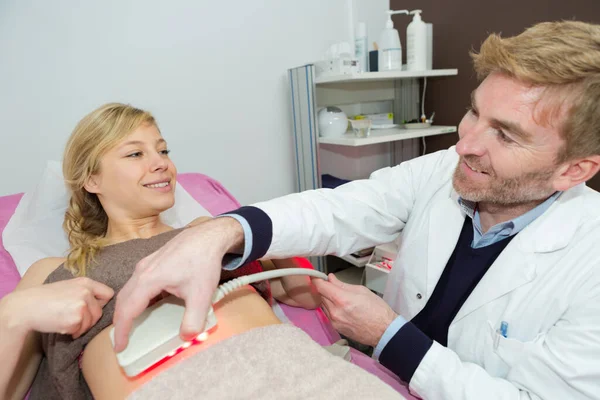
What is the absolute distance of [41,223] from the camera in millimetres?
1332

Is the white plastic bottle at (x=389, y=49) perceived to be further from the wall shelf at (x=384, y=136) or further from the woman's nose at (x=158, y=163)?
the woman's nose at (x=158, y=163)

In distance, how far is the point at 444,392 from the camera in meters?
0.83

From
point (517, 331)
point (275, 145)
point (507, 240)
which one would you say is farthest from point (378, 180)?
point (275, 145)

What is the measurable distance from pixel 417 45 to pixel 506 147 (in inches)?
55.3

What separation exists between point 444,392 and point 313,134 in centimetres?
135

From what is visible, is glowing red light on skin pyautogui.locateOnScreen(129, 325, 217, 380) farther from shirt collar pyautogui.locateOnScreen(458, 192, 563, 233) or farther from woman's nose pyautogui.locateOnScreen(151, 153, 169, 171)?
shirt collar pyautogui.locateOnScreen(458, 192, 563, 233)

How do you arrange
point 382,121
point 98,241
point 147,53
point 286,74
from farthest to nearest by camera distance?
1. point 382,121
2. point 286,74
3. point 147,53
4. point 98,241

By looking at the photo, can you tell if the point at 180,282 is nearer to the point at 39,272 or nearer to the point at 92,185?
the point at 39,272

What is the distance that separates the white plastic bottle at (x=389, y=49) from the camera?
80.0 inches

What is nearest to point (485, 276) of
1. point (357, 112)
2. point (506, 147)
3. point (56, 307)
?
point (506, 147)

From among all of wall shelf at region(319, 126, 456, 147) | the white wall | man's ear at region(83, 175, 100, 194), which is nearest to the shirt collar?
wall shelf at region(319, 126, 456, 147)

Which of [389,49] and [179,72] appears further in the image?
[389,49]

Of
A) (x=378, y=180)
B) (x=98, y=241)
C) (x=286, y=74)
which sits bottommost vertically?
(x=98, y=241)

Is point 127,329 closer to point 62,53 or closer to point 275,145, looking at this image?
point 62,53
